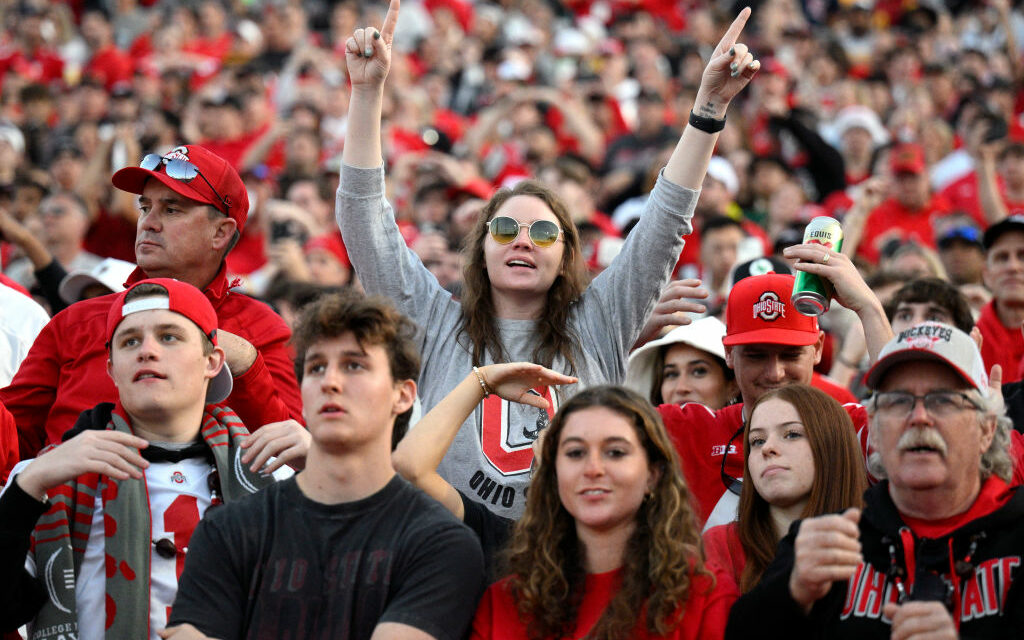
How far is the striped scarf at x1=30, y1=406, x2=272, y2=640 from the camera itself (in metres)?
3.93

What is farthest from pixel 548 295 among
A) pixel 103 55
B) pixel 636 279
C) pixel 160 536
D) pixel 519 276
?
pixel 103 55

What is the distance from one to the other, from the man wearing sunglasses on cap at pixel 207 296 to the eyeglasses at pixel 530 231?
917mm

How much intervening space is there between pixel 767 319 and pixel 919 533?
1534mm

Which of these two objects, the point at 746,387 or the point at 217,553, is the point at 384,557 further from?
the point at 746,387

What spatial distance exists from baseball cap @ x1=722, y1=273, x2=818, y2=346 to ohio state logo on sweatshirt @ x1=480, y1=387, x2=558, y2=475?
0.83 metres

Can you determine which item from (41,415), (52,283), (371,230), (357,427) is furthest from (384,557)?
(52,283)

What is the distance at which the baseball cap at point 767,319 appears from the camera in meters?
4.84

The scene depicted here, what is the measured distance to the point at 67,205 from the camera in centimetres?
845

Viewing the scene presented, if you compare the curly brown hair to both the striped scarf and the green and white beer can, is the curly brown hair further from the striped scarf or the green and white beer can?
the green and white beer can

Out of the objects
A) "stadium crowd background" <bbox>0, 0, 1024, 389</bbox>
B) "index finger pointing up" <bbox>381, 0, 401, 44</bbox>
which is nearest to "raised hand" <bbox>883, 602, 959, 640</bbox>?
"index finger pointing up" <bbox>381, 0, 401, 44</bbox>

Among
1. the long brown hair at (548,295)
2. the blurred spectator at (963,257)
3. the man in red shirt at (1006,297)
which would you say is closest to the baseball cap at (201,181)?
the long brown hair at (548,295)

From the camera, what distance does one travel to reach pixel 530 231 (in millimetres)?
4621

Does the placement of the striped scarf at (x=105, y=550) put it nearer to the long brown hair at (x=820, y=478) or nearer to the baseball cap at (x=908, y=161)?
the long brown hair at (x=820, y=478)

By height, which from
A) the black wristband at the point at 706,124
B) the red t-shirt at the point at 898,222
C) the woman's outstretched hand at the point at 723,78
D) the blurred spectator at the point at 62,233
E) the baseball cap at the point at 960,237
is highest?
the red t-shirt at the point at 898,222
